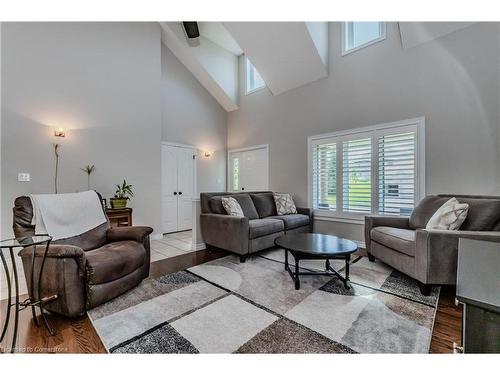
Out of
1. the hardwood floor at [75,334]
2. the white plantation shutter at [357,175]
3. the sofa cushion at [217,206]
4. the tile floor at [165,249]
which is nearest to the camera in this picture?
the hardwood floor at [75,334]

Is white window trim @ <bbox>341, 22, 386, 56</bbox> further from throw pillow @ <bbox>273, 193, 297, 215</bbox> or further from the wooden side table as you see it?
the wooden side table

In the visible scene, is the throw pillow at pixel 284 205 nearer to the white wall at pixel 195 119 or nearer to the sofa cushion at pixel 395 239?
the sofa cushion at pixel 395 239

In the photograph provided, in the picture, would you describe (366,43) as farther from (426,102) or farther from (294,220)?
(294,220)

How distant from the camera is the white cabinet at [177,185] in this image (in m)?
4.89

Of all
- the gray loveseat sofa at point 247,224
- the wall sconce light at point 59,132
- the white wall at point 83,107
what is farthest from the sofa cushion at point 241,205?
the wall sconce light at point 59,132

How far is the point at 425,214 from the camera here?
2799mm

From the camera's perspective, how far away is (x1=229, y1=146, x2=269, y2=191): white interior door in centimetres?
523

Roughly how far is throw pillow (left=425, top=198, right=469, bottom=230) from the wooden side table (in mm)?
4071

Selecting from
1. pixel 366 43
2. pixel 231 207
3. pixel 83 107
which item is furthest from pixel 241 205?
pixel 366 43

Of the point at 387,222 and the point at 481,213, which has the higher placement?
the point at 481,213

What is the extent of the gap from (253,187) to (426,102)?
11.7 ft

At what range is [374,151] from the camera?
3.58 meters

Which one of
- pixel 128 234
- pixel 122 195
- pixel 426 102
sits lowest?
pixel 128 234
